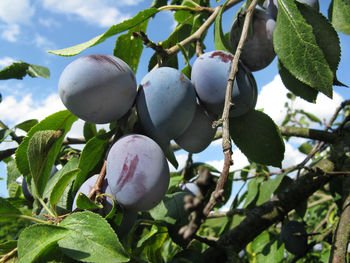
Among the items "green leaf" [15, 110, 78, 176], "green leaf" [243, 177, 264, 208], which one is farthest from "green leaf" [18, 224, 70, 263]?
"green leaf" [243, 177, 264, 208]

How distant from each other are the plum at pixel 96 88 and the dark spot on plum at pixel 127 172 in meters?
0.10

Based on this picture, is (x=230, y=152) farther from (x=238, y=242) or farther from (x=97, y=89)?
(x=238, y=242)

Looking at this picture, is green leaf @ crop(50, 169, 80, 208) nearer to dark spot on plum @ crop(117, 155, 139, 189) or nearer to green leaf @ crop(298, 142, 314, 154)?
dark spot on plum @ crop(117, 155, 139, 189)

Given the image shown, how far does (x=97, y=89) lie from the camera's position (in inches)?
22.6

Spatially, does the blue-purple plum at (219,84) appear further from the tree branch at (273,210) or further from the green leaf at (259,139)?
the tree branch at (273,210)

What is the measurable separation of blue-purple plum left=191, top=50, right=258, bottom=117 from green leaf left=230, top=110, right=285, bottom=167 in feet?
0.22

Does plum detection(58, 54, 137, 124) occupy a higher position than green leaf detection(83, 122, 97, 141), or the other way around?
plum detection(58, 54, 137, 124)

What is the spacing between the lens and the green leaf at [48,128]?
67 centimetres

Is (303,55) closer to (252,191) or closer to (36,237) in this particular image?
(36,237)

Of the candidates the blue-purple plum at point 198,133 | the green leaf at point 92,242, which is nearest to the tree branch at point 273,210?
the blue-purple plum at point 198,133

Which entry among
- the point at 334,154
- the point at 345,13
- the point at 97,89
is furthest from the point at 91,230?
the point at 334,154

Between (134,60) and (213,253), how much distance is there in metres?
0.42

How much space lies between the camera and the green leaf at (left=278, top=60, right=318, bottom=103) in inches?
27.9

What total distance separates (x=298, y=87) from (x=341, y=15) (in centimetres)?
23
